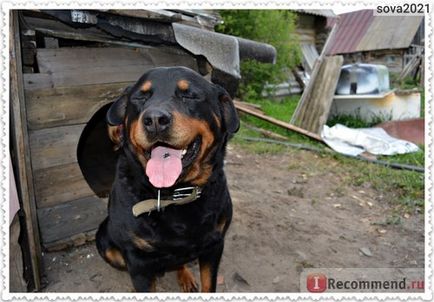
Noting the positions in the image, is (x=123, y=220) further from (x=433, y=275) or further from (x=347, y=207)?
(x=347, y=207)

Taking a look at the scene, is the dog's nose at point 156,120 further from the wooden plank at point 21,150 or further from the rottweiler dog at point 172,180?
the wooden plank at point 21,150

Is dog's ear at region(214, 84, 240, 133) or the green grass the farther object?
the green grass

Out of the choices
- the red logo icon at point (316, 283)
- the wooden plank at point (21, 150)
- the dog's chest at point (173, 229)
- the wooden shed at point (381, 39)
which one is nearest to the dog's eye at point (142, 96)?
the dog's chest at point (173, 229)

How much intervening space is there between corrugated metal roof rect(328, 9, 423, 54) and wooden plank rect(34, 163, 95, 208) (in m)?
13.9

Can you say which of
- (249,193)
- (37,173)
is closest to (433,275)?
(249,193)

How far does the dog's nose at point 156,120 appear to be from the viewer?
2037mm

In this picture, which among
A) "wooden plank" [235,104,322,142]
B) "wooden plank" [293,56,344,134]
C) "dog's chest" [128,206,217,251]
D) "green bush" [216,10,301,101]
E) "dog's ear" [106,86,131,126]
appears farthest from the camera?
"green bush" [216,10,301,101]

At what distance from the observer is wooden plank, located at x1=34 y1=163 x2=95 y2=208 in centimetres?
327

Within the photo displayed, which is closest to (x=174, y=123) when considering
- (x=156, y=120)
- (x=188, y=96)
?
(x=156, y=120)

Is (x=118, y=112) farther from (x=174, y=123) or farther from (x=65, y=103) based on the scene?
(x=65, y=103)

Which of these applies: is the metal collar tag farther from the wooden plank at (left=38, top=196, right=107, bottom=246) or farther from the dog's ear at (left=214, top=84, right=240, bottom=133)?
the wooden plank at (left=38, top=196, right=107, bottom=246)

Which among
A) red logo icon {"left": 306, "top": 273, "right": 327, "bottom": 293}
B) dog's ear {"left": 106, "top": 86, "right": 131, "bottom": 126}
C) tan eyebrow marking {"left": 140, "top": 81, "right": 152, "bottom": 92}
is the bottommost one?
red logo icon {"left": 306, "top": 273, "right": 327, "bottom": 293}

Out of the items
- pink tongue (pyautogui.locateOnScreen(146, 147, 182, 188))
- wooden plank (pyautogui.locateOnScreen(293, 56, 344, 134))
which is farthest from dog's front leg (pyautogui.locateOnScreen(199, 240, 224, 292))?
wooden plank (pyautogui.locateOnScreen(293, 56, 344, 134))

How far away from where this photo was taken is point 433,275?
7.89 ft
